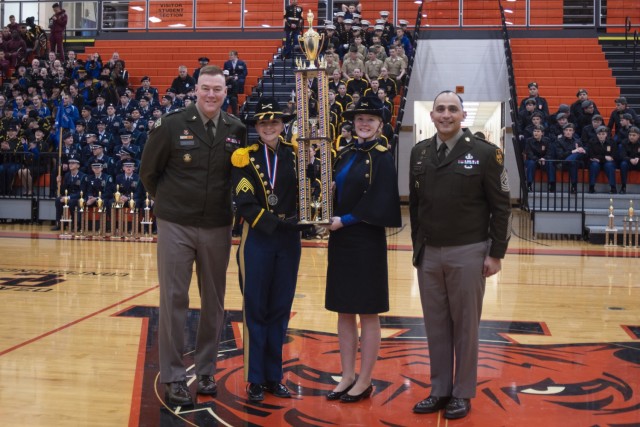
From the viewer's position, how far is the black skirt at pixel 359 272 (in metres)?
4.55

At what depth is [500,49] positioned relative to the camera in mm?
20438

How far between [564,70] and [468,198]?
54.5 feet

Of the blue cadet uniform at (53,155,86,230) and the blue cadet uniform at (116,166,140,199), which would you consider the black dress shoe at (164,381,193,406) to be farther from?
the blue cadet uniform at (53,155,86,230)

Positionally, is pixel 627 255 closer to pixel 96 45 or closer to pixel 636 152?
pixel 636 152

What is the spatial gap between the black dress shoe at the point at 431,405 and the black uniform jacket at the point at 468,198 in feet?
2.66

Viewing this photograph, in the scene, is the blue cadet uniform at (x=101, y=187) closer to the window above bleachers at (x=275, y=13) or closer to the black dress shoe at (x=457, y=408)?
the window above bleachers at (x=275, y=13)

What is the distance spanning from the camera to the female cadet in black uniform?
453cm

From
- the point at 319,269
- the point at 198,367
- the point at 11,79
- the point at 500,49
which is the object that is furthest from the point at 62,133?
the point at 198,367

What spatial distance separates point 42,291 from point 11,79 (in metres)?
14.5

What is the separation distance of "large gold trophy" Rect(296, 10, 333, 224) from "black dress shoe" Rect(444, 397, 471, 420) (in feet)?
3.77

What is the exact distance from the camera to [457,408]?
428cm

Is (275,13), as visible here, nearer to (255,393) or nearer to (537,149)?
(537,149)

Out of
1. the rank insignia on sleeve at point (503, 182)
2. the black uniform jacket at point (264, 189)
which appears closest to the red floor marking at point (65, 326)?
the black uniform jacket at point (264, 189)

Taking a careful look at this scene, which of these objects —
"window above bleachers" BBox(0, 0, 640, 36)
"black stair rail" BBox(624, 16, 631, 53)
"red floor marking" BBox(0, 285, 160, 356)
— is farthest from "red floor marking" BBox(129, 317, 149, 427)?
"window above bleachers" BBox(0, 0, 640, 36)
